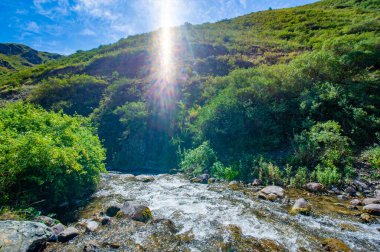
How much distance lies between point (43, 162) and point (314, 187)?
13.1 metres

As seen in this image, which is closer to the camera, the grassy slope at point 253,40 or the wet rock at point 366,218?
the wet rock at point 366,218

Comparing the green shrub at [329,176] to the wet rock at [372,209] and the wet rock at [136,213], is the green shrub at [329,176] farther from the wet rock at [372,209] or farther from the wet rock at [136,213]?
the wet rock at [136,213]

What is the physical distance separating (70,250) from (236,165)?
435 inches

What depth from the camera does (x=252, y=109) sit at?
697 inches

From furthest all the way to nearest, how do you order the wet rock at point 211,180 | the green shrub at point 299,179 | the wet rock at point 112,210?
1. the wet rock at point 211,180
2. the green shrub at point 299,179
3. the wet rock at point 112,210

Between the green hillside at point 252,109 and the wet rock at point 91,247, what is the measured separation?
9473 mm

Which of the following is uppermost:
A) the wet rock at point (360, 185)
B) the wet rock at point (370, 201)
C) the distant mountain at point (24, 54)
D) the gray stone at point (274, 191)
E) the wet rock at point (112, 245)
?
the distant mountain at point (24, 54)

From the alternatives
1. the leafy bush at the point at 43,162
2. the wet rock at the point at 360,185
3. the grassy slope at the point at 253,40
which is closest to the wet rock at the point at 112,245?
the leafy bush at the point at 43,162

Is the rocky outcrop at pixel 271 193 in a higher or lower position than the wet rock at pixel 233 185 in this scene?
higher

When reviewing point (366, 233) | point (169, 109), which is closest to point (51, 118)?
point (169, 109)

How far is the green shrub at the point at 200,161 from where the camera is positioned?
17.0m

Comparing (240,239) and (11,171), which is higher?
(11,171)

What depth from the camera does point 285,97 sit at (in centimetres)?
1812

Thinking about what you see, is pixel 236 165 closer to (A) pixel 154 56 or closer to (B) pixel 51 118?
(B) pixel 51 118
